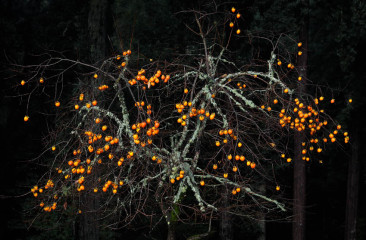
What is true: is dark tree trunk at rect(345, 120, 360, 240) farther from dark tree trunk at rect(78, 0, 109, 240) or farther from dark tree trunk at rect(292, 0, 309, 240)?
dark tree trunk at rect(78, 0, 109, 240)

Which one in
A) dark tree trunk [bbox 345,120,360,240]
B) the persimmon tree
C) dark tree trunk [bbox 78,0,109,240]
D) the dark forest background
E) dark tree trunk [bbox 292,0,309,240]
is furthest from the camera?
dark tree trunk [bbox 345,120,360,240]

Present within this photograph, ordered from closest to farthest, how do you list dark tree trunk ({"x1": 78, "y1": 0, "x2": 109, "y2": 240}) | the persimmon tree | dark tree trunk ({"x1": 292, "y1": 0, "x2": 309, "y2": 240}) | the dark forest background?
the persimmon tree
dark tree trunk ({"x1": 78, "y1": 0, "x2": 109, "y2": 240})
dark tree trunk ({"x1": 292, "y1": 0, "x2": 309, "y2": 240})
the dark forest background

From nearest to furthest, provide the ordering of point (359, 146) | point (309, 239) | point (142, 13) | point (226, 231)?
point (226, 231)
point (359, 146)
point (142, 13)
point (309, 239)

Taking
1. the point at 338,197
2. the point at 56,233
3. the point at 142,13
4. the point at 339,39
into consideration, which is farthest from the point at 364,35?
the point at 338,197

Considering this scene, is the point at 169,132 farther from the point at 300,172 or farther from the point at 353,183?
the point at 353,183

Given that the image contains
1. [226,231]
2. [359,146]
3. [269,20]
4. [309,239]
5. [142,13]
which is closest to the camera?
[226,231]

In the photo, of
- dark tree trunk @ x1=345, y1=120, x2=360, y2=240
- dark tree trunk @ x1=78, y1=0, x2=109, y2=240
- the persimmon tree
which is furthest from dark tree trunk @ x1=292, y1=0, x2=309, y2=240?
dark tree trunk @ x1=78, y1=0, x2=109, y2=240

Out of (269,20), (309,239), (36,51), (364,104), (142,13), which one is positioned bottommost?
(309,239)

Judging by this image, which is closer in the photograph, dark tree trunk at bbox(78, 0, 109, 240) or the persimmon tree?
the persimmon tree

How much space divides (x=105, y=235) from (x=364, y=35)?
8971mm

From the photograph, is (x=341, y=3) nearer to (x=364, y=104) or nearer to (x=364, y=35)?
(x=364, y=35)

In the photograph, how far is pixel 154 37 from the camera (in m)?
11.9

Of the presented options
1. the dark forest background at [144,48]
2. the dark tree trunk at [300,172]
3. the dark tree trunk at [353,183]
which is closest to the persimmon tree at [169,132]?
the dark tree trunk at [300,172]

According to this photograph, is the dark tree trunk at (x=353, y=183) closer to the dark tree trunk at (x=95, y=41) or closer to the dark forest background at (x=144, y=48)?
the dark forest background at (x=144, y=48)
